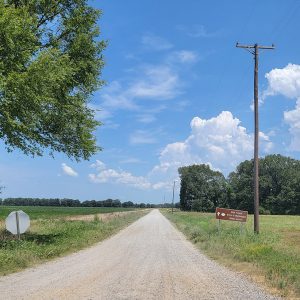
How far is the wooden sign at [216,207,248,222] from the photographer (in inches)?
1107

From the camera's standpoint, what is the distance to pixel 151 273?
13.9m

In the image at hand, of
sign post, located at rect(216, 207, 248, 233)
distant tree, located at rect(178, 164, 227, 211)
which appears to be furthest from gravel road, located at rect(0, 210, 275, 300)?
distant tree, located at rect(178, 164, 227, 211)

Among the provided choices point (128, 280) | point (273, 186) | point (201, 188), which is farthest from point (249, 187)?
point (128, 280)

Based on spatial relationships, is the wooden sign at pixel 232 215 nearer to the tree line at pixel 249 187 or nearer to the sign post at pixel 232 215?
the sign post at pixel 232 215

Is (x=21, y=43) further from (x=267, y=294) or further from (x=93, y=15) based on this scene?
(x=267, y=294)

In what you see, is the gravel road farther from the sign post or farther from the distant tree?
the distant tree

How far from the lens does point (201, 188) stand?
6378 inches

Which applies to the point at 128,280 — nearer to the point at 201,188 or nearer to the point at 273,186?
the point at 273,186

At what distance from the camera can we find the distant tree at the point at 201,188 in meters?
155

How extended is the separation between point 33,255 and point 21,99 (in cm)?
554

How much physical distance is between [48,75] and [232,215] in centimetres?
1501

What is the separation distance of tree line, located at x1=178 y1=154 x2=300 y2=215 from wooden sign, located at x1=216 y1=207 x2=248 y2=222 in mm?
94325

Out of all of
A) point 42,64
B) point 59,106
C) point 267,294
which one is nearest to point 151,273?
point 267,294

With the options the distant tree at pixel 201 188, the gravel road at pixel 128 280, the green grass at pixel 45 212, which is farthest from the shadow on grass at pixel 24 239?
the distant tree at pixel 201 188
